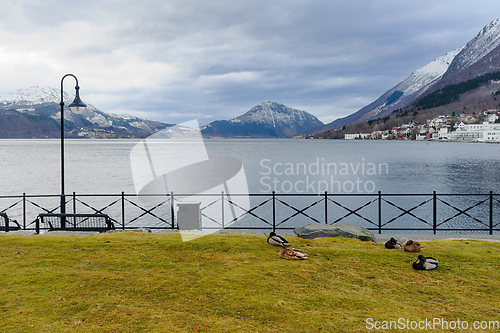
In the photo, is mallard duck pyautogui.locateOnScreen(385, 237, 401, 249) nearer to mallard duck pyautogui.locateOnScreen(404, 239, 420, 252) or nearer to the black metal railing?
mallard duck pyautogui.locateOnScreen(404, 239, 420, 252)

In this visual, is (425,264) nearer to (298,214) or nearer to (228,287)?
(228,287)

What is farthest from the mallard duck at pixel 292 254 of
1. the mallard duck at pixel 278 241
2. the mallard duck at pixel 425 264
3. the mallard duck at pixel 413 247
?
the mallard duck at pixel 413 247

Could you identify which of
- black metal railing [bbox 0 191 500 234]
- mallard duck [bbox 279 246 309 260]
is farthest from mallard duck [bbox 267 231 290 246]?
black metal railing [bbox 0 191 500 234]

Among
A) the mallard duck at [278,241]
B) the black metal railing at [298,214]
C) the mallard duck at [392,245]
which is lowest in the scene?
the black metal railing at [298,214]

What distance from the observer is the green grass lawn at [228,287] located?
4996 mm

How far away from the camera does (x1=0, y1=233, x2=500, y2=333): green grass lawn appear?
5.00 m

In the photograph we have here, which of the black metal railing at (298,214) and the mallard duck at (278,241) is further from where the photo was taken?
the black metal railing at (298,214)

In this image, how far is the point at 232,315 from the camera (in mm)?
5180

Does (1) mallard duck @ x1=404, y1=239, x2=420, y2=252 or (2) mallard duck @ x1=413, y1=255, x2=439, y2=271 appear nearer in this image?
(2) mallard duck @ x1=413, y1=255, x2=439, y2=271

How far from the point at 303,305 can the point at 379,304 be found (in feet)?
4.16

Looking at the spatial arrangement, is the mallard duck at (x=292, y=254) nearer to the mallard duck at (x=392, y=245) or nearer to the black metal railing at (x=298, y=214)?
the mallard duck at (x=392, y=245)

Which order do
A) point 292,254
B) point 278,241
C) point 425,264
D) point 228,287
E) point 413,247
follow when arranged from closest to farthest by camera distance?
point 228,287 → point 425,264 → point 292,254 → point 413,247 → point 278,241

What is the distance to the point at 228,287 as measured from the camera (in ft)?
20.4

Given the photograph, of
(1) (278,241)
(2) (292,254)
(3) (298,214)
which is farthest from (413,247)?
(3) (298,214)
